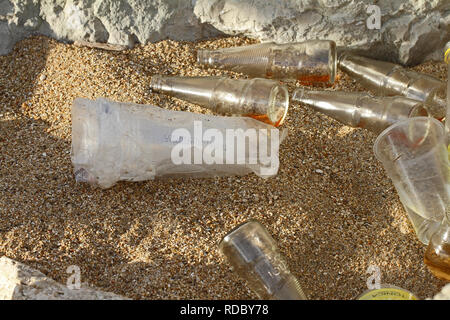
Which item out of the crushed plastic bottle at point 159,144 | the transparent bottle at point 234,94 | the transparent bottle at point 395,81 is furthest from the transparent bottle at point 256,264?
the transparent bottle at point 395,81

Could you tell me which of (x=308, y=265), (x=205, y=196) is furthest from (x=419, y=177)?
(x=205, y=196)

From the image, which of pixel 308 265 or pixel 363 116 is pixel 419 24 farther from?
Answer: pixel 308 265

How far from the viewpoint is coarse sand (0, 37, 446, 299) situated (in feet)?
5.19

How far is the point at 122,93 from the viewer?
1992 mm

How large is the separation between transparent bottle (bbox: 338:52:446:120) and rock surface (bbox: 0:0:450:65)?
8cm

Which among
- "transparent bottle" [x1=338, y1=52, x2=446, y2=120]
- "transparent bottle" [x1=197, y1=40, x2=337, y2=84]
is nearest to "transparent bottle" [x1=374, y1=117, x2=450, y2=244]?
"transparent bottle" [x1=338, y1=52, x2=446, y2=120]

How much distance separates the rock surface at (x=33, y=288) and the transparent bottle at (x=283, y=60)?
3.22ft

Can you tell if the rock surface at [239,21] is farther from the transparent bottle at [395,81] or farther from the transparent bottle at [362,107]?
the transparent bottle at [362,107]

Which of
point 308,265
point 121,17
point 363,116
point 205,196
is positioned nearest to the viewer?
point 308,265

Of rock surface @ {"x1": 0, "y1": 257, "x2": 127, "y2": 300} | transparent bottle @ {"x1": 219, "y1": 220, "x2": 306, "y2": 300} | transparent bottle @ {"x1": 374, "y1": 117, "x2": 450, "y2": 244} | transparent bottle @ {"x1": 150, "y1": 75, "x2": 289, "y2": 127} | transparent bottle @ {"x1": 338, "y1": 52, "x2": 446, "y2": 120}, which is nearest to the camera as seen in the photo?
rock surface @ {"x1": 0, "y1": 257, "x2": 127, "y2": 300}

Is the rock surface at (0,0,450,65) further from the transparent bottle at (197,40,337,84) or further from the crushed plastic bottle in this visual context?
the crushed plastic bottle

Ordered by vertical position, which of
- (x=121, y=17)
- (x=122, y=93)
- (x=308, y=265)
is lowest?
(x=308, y=265)

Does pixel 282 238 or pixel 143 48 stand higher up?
pixel 143 48

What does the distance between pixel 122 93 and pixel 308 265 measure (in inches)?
34.0
